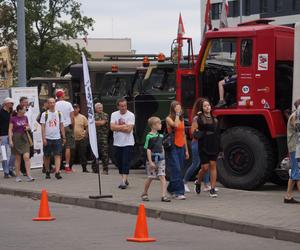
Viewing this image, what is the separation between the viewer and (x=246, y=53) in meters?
15.0

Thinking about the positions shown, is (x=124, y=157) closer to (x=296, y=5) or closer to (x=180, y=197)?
(x=180, y=197)

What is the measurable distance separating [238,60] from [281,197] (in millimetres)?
2913

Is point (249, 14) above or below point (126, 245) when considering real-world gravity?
above

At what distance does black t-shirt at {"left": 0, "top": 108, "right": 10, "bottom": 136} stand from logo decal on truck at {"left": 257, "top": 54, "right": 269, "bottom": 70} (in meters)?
6.73

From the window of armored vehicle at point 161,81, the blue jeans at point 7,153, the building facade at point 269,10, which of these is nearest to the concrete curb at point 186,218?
the blue jeans at point 7,153

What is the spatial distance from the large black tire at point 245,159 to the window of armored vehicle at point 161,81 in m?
3.83

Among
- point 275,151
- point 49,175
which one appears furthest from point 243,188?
point 49,175

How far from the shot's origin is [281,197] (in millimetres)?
13953

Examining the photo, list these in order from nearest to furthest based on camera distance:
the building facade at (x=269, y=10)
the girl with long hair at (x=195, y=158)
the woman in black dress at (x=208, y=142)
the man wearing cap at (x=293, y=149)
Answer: the man wearing cap at (x=293, y=149), the woman in black dress at (x=208, y=142), the girl with long hair at (x=195, y=158), the building facade at (x=269, y=10)

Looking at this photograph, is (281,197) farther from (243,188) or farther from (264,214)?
(264,214)

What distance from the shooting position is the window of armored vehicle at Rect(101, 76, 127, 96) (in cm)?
2205

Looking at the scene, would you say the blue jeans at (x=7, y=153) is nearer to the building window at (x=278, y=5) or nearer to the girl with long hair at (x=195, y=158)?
the girl with long hair at (x=195, y=158)

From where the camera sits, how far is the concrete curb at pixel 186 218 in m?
10.3

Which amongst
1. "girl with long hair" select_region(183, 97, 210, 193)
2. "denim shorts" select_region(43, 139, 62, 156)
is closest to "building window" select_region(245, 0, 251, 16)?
"denim shorts" select_region(43, 139, 62, 156)
